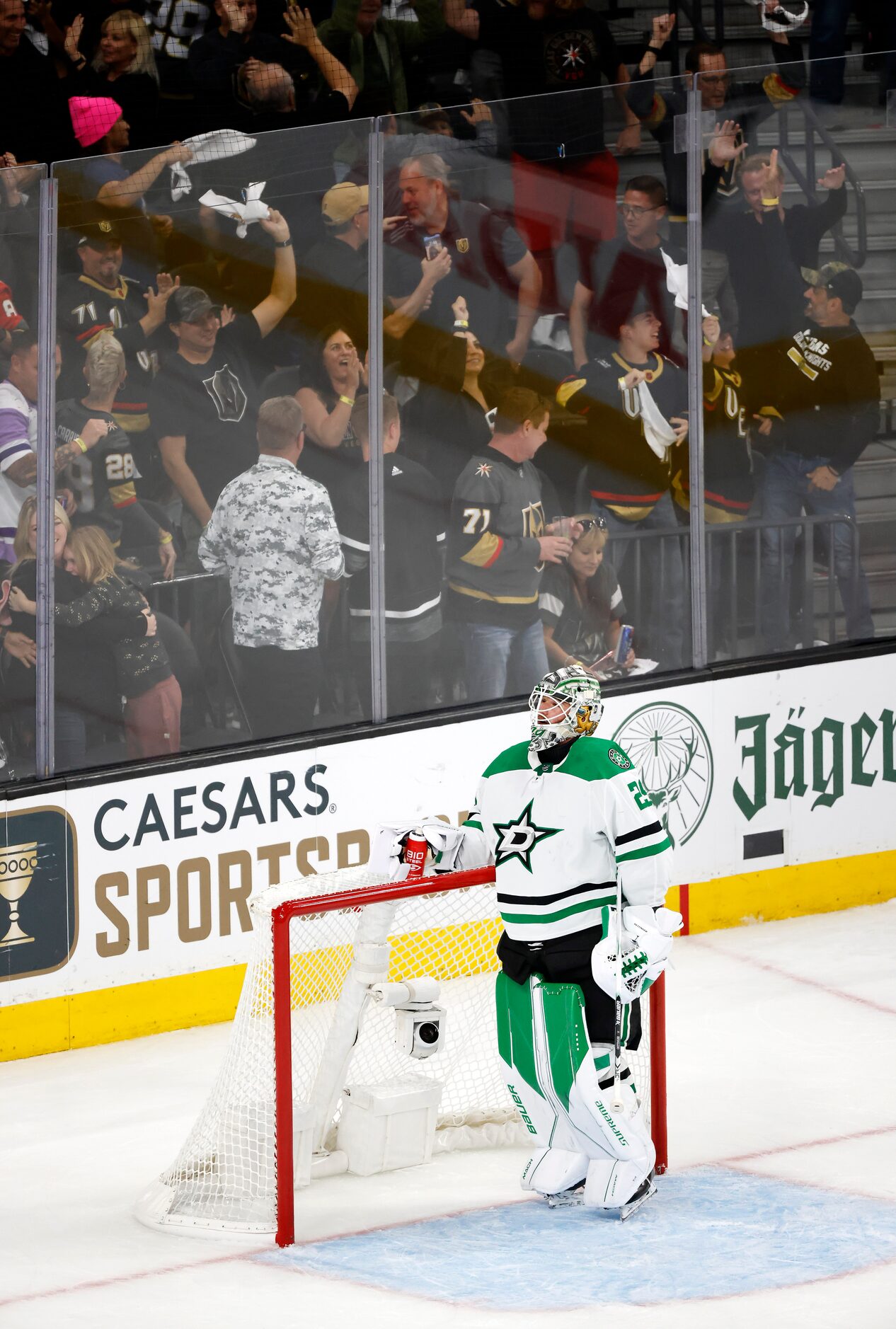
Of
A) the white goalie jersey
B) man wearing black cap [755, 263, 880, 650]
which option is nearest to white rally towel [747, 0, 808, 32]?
man wearing black cap [755, 263, 880, 650]

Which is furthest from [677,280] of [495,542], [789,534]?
[495,542]

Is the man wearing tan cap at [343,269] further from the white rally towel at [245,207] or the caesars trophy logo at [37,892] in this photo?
the caesars trophy logo at [37,892]

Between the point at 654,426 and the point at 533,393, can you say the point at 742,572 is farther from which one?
the point at 533,393

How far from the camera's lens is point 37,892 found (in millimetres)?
5594

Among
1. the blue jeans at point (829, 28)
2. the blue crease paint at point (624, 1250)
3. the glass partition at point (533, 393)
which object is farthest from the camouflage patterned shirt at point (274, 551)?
the blue jeans at point (829, 28)

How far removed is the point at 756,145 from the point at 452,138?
1.23 metres

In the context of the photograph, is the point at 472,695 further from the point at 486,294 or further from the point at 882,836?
the point at 882,836

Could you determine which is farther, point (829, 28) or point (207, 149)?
point (829, 28)

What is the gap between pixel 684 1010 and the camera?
607 centimetres

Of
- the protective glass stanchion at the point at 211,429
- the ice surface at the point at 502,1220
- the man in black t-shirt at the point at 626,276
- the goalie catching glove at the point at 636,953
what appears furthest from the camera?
the man in black t-shirt at the point at 626,276

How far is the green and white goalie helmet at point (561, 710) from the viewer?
4.46 meters

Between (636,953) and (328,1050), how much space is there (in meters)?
0.82

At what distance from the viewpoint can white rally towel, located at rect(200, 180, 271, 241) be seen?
5.73 metres

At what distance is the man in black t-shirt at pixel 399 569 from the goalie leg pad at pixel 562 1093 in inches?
75.0
